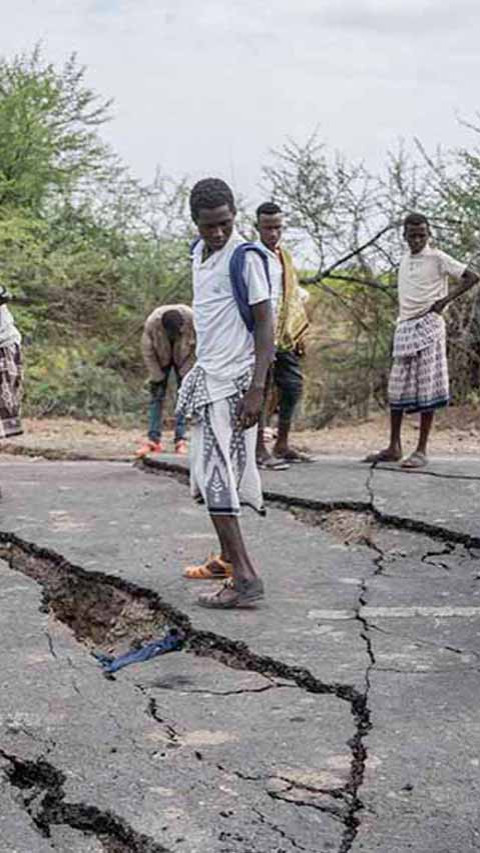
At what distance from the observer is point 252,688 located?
174 inches

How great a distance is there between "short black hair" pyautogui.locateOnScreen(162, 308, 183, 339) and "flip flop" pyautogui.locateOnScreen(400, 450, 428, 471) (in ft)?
6.92

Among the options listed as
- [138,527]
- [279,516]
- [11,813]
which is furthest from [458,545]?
[11,813]

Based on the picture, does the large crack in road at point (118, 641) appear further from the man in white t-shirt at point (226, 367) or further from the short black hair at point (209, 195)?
the short black hair at point (209, 195)

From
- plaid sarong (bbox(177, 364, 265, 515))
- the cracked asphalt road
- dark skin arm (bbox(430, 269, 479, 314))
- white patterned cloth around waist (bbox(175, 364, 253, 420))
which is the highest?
dark skin arm (bbox(430, 269, 479, 314))

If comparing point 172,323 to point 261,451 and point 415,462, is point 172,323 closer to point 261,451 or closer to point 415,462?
point 261,451

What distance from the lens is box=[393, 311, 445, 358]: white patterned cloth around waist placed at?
29.3ft

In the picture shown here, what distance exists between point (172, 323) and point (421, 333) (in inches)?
82.9

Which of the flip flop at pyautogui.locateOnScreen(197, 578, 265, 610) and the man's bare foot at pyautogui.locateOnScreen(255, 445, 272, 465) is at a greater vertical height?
the man's bare foot at pyautogui.locateOnScreen(255, 445, 272, 465)

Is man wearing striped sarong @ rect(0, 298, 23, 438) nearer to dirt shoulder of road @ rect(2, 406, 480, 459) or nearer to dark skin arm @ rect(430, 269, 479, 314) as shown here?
dirt shoulder of road @ rect(2, 406, 480, 459)

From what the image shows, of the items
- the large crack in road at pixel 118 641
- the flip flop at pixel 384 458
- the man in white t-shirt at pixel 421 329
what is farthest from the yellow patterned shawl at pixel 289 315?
the large crack in road at pixel 118 641

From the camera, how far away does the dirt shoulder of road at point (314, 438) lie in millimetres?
10836

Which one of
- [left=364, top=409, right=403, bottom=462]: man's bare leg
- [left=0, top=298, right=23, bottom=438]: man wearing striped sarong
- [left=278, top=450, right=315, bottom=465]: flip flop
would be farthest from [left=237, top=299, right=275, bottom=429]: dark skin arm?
[left=278, top=450, right=315, bottom=465]: flip flop

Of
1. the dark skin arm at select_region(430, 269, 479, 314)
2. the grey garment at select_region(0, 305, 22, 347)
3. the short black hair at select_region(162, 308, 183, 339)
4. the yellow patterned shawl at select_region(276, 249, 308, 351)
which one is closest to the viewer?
the grey garment at select_region(0, 305, 22, 347)

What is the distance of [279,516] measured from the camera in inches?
297
